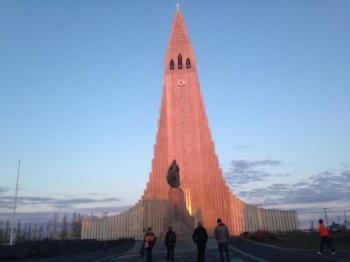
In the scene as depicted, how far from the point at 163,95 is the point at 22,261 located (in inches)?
1588

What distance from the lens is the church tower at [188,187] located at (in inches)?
1822

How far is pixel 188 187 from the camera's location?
4738cm

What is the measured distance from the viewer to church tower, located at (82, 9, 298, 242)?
1822 inches

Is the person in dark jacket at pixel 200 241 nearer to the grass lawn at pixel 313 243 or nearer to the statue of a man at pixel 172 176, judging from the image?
the grass lawn at pixel 313 243

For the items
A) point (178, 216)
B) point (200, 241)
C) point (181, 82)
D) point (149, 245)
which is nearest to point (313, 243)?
point (178, 216)

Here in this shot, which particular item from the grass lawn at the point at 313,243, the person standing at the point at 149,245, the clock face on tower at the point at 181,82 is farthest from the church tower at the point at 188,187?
the person standing at the point at 149,245

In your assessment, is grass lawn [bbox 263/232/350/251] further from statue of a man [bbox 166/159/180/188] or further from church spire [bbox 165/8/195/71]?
church spire [bbox 165/8/195/71]

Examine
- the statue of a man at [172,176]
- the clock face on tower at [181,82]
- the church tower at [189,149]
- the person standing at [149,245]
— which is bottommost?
the person standing at [149,245]

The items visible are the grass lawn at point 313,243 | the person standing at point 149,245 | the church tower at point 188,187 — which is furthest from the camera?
the church tower at point 188,187

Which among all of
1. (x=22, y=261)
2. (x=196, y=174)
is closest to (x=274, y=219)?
(x=196, y=174)

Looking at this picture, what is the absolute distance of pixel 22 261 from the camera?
1391cm

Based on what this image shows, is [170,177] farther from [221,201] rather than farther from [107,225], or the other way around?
[107,225]

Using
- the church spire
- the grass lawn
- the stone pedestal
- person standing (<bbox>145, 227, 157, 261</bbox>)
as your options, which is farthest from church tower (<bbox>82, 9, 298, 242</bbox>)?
person standing (<bbox>145, 227, 157, 261</bbox>)

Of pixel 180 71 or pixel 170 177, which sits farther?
pixel 180 71
